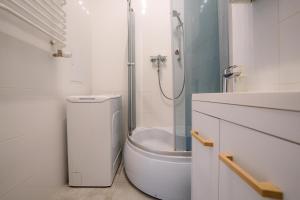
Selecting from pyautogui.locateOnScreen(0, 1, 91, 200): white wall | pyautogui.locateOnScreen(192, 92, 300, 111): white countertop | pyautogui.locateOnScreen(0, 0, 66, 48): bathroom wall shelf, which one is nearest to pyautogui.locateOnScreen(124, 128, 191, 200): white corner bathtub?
pyautogui.locateOnScreen(0, 1, 91, 200): white wall

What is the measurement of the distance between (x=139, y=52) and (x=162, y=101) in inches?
29.2

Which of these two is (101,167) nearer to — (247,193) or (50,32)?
(50,32)

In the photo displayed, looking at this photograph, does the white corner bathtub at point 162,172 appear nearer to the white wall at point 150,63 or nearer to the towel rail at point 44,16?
the white wall at point 150,63

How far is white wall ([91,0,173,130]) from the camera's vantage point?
230 centimetres

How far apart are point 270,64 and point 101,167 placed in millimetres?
1444

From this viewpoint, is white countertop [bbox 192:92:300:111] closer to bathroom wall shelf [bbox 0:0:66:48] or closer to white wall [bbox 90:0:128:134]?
bathroom wall shelf [bbox 0:0:66:48]

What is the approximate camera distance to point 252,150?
15.4 inches

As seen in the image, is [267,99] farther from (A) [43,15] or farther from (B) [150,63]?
(B) [150,63]

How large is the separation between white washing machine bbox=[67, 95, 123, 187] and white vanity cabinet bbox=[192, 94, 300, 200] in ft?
3.41

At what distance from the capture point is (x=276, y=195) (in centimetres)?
30

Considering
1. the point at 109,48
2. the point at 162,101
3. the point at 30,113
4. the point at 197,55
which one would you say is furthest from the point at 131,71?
the point at 30,113

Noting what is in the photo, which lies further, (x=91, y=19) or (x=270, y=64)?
(x=91, y=19)

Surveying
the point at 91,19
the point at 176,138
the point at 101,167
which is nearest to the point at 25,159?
the point at 101,167

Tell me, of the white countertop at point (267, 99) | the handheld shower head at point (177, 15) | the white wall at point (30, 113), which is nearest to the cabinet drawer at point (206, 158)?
the white countertop at point (267, 99)
